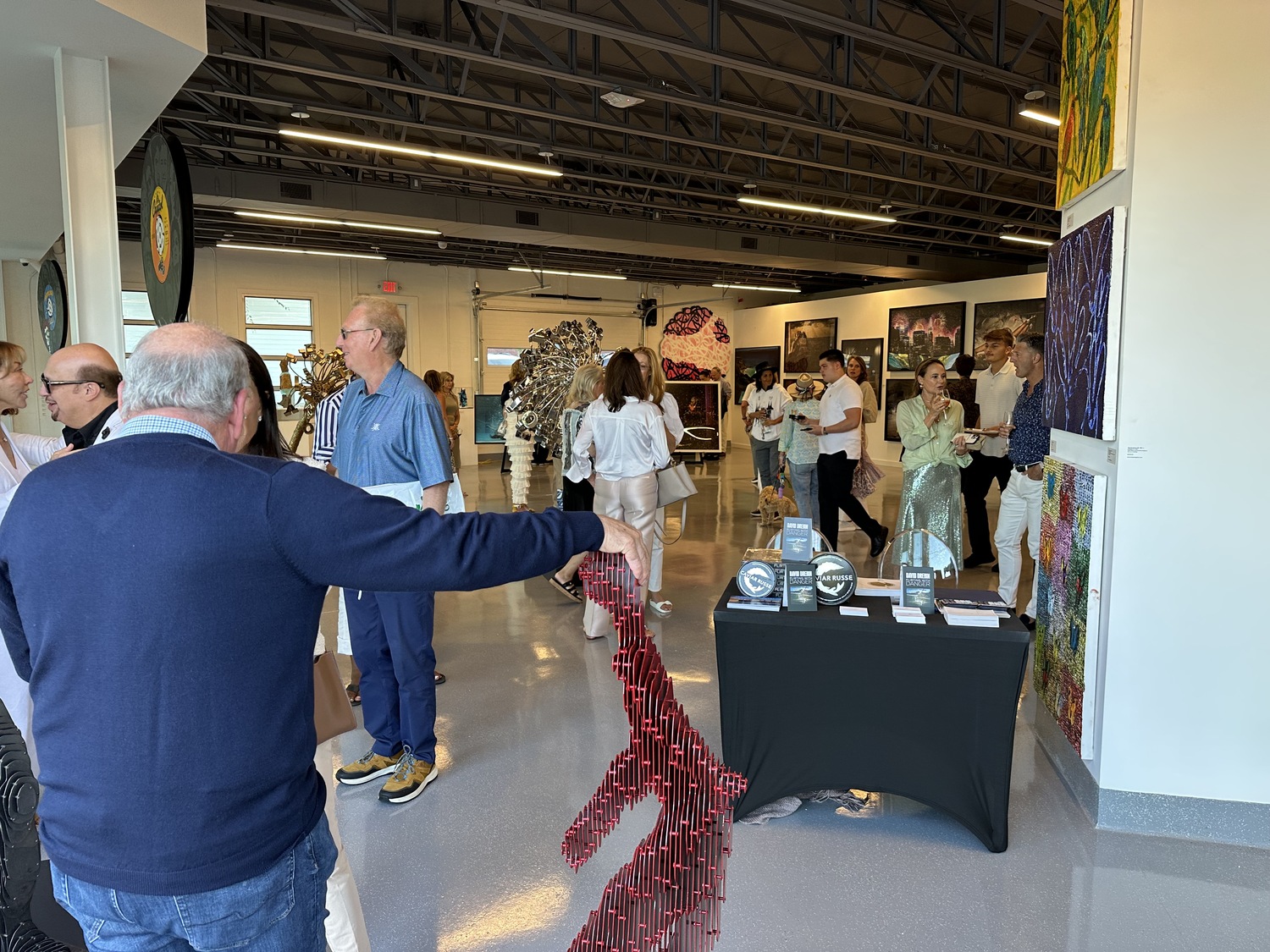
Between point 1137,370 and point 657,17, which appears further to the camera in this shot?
point 657,17

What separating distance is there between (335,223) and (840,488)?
29.4ft

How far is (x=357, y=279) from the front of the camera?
17.0m

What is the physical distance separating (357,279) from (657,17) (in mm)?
10231

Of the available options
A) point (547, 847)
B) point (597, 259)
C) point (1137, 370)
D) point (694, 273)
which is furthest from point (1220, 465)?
point (694, 273)

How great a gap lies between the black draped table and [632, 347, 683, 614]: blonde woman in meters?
2.52

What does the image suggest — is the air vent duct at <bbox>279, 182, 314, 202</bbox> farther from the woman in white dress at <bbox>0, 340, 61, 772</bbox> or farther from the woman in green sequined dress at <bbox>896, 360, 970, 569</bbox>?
the woman in white dress at <bbox>0, 340, 61, 772</bbox>

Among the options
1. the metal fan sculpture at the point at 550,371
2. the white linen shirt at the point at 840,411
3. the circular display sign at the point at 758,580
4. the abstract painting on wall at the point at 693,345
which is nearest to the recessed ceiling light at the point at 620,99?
the metal fan sculpture at the point at 550,371

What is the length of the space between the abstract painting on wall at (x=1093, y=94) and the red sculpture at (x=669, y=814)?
2.42 m

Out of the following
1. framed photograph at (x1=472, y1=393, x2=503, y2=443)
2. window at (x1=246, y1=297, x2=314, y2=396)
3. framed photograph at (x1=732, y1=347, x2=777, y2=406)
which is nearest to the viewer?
window at (x1=246, y1=297, x2=314, y2=396)

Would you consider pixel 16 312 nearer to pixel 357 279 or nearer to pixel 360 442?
pixel 357 279

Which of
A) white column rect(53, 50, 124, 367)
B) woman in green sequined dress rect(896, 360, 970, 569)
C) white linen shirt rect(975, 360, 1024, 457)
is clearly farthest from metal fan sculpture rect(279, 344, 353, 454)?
white linen shirt rect(975, 360, 1024, 457)

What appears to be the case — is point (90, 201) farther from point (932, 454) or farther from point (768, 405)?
point (768, 405)

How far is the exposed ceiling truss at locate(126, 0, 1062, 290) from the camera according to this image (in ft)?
23.9

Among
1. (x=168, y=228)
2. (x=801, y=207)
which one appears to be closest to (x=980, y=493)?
(x=801, y=207)
